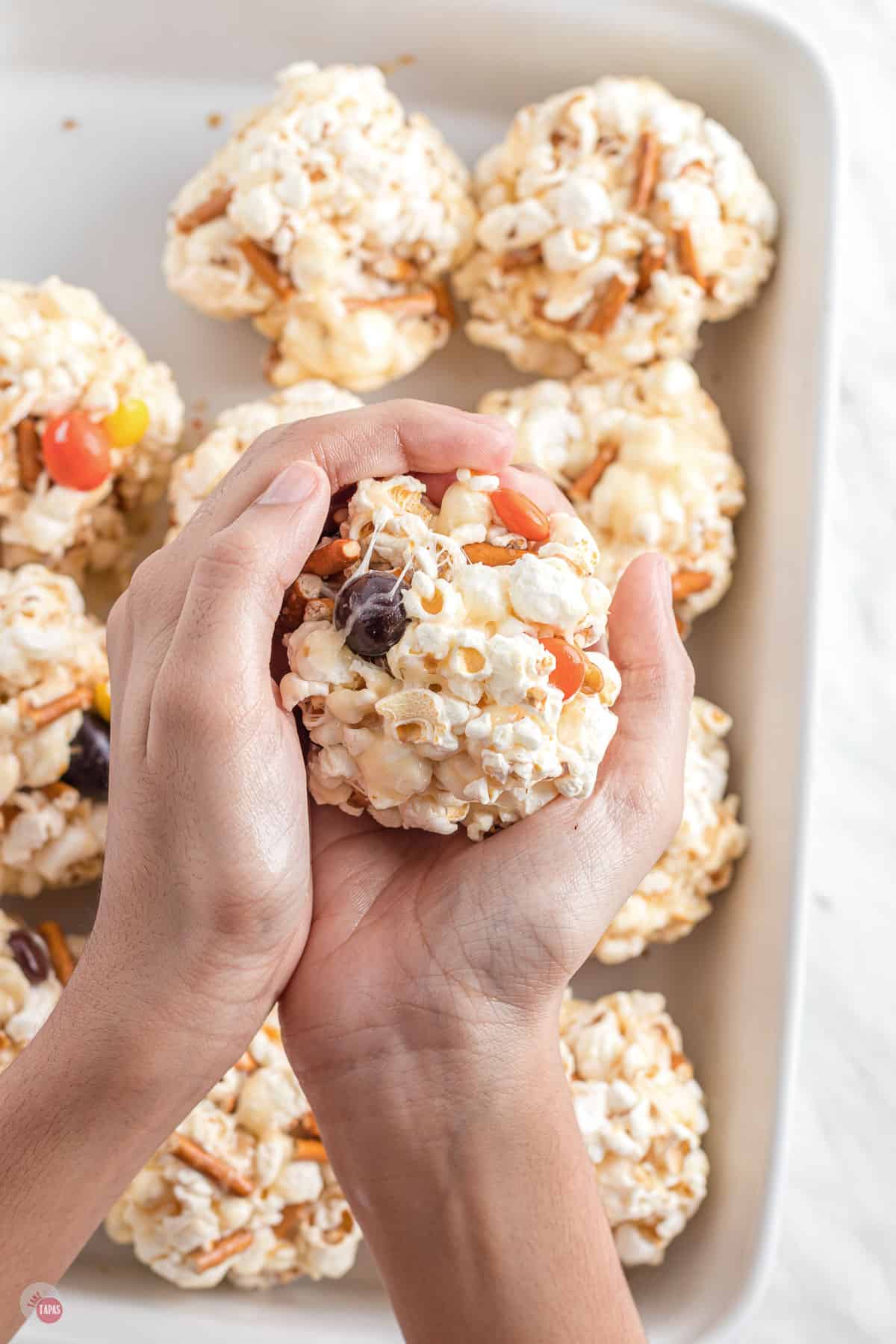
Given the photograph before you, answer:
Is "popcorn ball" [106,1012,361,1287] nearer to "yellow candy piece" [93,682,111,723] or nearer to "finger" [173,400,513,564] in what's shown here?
"yellow candy piece" [93,682,111,723]

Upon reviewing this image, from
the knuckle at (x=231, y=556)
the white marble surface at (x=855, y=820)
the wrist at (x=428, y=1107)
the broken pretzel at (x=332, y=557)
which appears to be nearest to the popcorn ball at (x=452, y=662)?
the broken pretzel at (x=332, y=557)

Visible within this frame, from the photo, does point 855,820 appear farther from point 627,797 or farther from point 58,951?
point 58,951

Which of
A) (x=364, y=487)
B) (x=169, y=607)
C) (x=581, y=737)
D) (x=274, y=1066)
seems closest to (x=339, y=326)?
(x=364, y=487)

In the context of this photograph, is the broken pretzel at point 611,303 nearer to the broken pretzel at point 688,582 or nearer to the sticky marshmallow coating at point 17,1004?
the broken pretzel at point 688,582

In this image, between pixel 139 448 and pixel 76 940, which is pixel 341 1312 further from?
pixel 139 448

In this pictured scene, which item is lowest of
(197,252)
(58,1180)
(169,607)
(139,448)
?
(58,1180)
